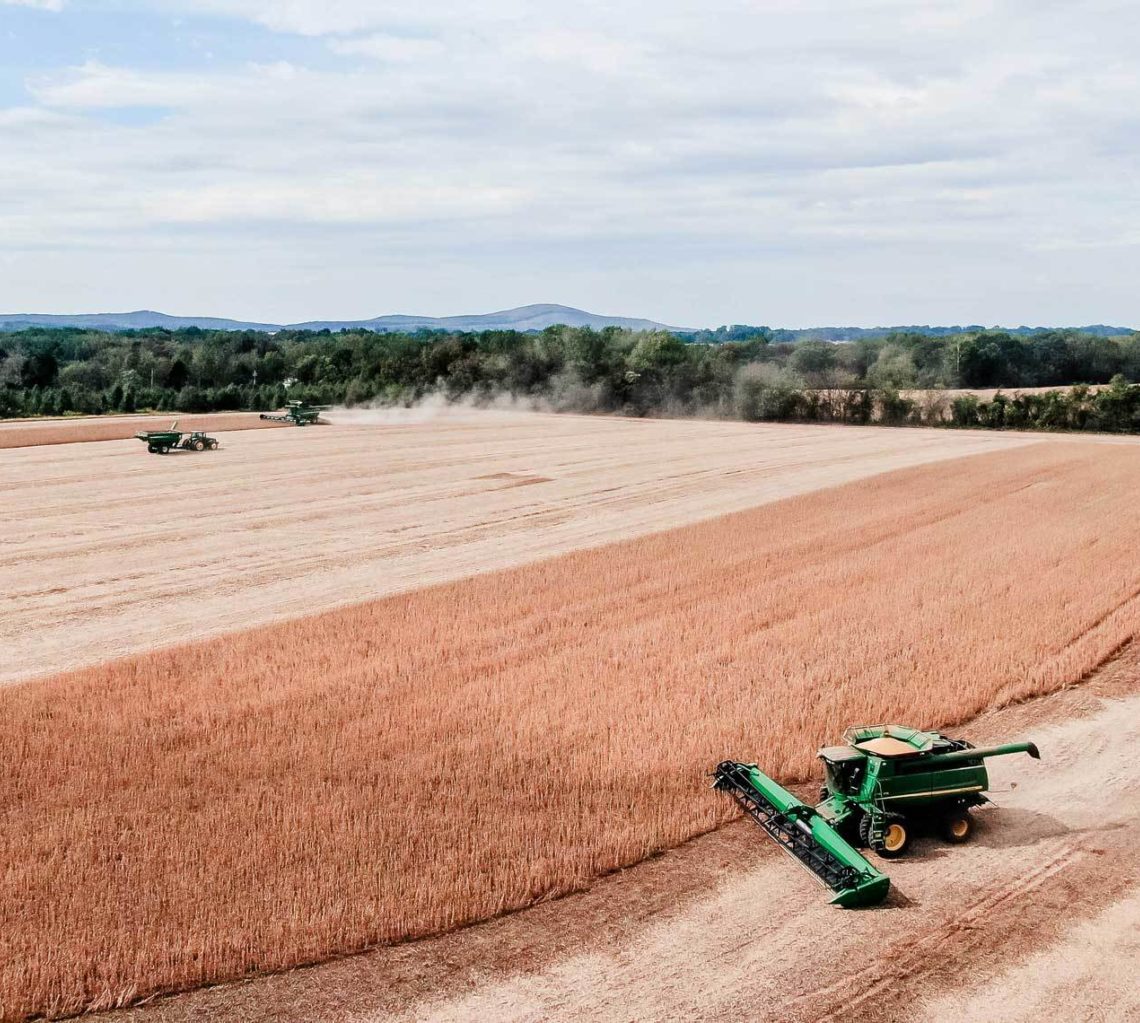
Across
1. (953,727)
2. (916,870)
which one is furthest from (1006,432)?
(916,870)

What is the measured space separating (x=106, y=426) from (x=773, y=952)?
221ft

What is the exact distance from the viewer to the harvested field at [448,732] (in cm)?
1099

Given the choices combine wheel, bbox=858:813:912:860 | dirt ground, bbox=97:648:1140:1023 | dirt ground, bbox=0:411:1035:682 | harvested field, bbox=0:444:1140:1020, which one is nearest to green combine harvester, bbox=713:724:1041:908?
combine wheel, bbox=858:813:912:860

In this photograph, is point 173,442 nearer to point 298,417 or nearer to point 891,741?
point 298,417

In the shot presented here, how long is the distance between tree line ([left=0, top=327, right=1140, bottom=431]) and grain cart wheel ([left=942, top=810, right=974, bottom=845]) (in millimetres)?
74790

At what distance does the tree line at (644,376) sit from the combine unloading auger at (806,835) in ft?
246

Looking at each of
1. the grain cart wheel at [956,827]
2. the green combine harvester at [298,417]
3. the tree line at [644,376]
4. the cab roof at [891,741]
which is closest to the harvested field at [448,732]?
the cab roof at [891,741]

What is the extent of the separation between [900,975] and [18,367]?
112 metres

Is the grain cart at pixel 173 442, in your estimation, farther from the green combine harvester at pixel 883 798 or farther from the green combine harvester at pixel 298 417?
the green combine harvester at pixel 883 798

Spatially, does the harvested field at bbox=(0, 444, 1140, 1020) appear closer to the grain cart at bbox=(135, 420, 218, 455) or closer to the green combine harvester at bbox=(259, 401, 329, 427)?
the grain cart at bbox=(135, 420, 218, 455)

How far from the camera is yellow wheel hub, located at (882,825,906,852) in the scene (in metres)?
12.6

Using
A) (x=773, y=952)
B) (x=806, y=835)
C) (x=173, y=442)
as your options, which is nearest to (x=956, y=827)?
(x=806, y=835)

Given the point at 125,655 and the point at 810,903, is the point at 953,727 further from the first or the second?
the point at 125,655

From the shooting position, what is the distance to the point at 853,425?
85562mm
